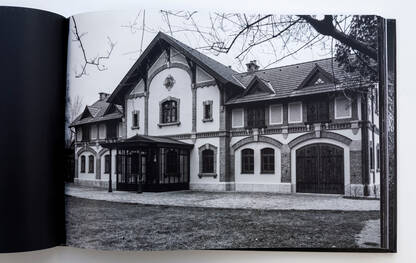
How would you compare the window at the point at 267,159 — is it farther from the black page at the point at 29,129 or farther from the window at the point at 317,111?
the black page at the point at 29,129

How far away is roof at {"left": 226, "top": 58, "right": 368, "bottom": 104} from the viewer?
3.88 metres

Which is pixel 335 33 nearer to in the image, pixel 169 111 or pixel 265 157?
pixel 265 157

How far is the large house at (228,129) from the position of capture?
3850mm

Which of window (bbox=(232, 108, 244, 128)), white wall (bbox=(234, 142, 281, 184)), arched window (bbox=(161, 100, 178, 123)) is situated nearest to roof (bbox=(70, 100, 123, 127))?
arched window (bbox=(161, 100, 178, 123))

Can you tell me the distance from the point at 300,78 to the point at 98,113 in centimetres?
164

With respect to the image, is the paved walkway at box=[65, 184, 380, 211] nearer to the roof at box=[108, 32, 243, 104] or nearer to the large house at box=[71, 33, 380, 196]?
the large house at box=[71, 33, 380, 196]

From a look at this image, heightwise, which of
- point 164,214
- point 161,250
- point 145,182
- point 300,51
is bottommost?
point 161,250

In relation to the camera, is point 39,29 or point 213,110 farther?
point 213,110

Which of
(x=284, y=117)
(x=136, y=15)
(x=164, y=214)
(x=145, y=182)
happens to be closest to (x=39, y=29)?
(x=136, y=15)

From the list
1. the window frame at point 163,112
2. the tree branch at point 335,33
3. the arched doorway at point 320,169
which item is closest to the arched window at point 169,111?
the window frame at point 163,112

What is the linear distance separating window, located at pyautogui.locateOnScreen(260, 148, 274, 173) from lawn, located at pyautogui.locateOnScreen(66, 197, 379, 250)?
1.11ft

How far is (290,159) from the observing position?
12.9ft

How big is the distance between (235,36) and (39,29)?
151 centimetres
